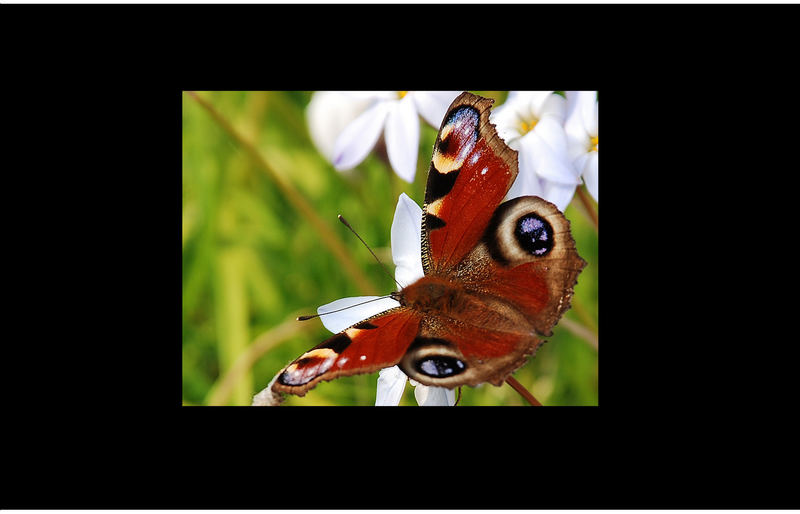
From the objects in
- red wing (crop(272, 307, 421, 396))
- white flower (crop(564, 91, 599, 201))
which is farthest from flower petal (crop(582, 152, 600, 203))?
red wing (crop(272, 307, 421, 396))

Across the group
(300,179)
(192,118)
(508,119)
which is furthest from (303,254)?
(508,119)

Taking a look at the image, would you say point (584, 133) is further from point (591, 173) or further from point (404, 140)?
point (404, 140)

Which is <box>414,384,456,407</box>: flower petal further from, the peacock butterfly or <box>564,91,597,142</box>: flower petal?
<box>564,91,597,142</box>: flower petal

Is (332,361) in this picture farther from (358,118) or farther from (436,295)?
(358,118)

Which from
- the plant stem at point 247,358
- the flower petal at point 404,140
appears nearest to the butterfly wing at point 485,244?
the flower petal at point 404,140

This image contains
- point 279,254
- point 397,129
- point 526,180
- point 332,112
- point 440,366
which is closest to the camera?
point 440,366

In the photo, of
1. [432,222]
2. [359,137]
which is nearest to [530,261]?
[432,222]
